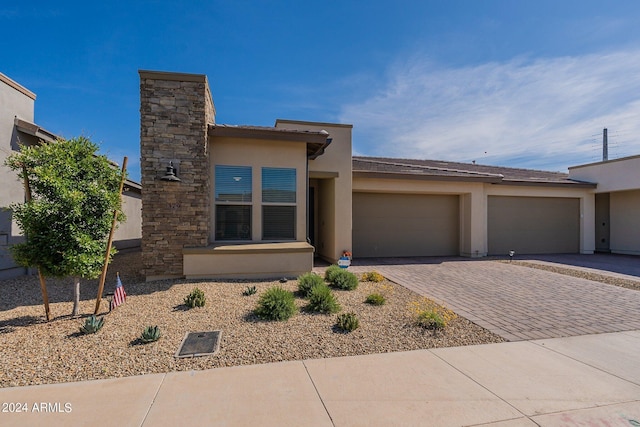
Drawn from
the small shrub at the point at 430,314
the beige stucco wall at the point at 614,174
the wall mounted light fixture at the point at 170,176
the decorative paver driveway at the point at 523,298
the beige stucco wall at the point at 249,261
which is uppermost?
the beige stucco wall at the point at 614,174

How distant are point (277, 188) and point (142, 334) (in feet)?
15.8

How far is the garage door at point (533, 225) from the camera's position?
41.2ft

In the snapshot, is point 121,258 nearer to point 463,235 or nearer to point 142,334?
point 142,334

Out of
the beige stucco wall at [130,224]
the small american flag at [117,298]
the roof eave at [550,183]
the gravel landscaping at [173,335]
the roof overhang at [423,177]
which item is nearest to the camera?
the gravel landscaping at [173,335]

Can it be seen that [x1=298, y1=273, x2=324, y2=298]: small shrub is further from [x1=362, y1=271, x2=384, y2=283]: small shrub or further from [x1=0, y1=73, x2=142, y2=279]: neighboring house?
[x1=0, y1=73, x2=142, y2=279]: neighboring house

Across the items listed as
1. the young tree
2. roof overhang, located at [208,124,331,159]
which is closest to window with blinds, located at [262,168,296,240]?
roof overhang, located at [208,124,331,159]

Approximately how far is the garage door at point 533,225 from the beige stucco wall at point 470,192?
1.24ft

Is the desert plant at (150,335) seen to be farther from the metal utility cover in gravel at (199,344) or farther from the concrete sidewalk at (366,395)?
the concrete sidewalk at (366,395)

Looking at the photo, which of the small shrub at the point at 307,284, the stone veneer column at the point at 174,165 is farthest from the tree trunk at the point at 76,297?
the small shrub at the point at 307,284

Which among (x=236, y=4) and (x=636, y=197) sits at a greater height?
(x=236, y=4)

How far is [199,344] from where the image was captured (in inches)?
152

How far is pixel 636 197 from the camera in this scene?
13188 millimetres

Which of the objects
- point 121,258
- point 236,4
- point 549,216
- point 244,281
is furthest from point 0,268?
point 549,216

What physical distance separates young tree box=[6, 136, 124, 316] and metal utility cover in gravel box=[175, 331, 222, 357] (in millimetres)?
2058
